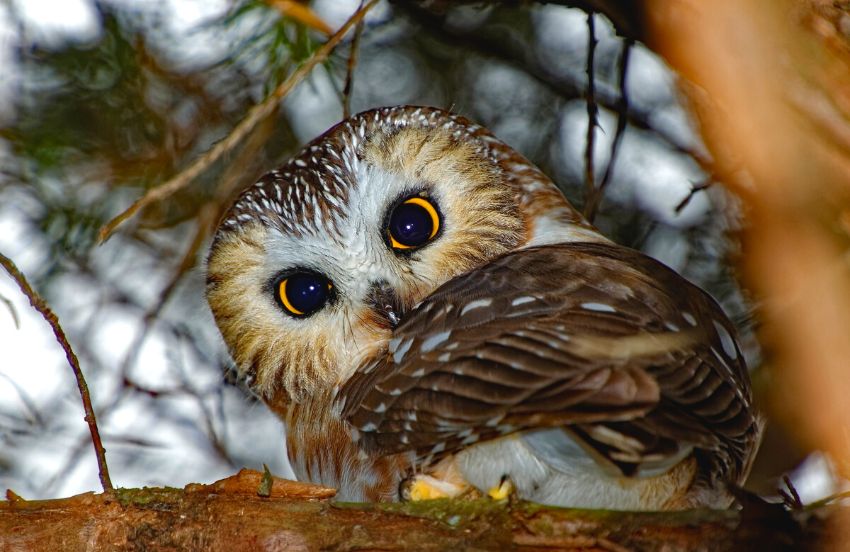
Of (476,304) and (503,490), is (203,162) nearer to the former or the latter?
(476,304)

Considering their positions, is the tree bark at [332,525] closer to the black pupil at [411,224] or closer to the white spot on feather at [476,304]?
the white spot on feather at [476,304]

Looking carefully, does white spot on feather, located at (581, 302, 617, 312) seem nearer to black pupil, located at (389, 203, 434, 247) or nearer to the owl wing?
the owl wing

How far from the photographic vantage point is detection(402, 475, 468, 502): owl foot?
6.99 feet

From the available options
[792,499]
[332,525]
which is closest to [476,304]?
[332,525]

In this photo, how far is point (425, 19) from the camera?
3879 mm

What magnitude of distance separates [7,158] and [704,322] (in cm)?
264

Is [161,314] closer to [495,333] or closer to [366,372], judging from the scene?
[366,372]

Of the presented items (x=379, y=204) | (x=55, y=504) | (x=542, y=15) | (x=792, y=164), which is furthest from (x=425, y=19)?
(x=792, y=164)

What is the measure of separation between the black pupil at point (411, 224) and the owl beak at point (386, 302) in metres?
0.15

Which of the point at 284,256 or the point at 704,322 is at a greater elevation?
the point at 284,256

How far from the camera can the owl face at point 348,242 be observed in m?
2.62

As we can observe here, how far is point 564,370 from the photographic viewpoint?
5.67 ft

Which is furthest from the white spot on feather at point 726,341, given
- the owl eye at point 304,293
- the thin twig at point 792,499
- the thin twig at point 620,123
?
the owl eye at point 304,293

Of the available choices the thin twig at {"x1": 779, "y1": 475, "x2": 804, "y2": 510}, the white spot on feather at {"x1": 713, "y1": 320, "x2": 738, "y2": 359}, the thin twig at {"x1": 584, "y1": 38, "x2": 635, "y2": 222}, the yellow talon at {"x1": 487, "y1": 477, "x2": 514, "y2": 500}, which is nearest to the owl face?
the thin twig at {"x1": 584, "y1": 38, "x2": 635, "y2": 222}
